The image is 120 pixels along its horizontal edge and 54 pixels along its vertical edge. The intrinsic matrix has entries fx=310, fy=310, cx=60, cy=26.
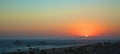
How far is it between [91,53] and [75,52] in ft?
8.26

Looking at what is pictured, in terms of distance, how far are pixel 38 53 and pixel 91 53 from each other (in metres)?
7.09

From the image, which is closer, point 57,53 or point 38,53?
point 38,53

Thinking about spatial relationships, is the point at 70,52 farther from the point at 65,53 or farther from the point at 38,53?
the point at 38,53

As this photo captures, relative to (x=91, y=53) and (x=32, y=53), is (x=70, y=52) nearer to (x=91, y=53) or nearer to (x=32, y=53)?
(x=91, y=53)

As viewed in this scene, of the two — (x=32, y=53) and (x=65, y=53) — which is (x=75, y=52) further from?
(x=32, y=53)

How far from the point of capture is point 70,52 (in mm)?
37406

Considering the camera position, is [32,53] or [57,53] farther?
[57,53]

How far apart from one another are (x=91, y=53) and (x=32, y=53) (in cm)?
770

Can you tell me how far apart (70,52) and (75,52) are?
117 cm

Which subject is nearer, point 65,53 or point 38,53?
point 38,53

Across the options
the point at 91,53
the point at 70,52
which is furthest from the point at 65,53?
the point at 91,53

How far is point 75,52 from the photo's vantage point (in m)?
36.4

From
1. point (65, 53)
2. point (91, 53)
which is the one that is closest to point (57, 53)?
point (65, 53)

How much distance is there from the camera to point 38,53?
3450cm
